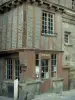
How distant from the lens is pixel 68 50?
15977 mm

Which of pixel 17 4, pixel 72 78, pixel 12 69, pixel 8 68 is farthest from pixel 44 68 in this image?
pixel 17 4

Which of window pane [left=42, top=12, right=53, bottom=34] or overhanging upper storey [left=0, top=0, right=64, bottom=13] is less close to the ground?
overhanging upper storey [left=0, top=0, right=64, bottom=13]

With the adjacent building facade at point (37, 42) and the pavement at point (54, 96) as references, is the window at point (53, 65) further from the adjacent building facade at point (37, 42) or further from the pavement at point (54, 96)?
the pavement at point (54, 96)

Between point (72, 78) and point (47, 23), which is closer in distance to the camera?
point (47, 23)

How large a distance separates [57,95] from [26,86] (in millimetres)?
2470

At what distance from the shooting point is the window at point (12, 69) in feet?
45.4

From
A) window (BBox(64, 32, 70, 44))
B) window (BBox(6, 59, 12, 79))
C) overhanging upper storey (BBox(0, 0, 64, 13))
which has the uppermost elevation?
overhanging upper storey (BBox(0, 0, 64, 13))

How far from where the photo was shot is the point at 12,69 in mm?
14086

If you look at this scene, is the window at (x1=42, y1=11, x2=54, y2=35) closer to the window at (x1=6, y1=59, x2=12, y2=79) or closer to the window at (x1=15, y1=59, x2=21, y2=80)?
the window at (x1=15, y1=59, x2=21, y2=80)

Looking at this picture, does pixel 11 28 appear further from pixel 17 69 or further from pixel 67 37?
pixel 67 37

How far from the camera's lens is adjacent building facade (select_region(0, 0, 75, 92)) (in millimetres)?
13164

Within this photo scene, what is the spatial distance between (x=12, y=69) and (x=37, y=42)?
2537mm

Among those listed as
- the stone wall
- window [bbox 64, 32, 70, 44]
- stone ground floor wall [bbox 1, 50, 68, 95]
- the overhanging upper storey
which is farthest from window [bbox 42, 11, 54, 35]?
window [bbox 64, 32, 70, 44]

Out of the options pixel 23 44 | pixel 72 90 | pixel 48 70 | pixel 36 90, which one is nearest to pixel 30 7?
pixel 23 44
